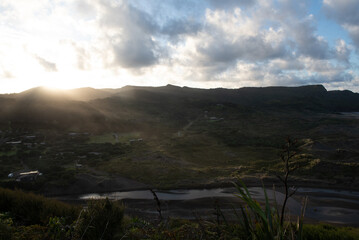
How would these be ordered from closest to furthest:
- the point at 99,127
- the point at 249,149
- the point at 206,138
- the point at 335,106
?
the point at 249,149
the point at 206,138
the point at 99,127
the point at 335,106

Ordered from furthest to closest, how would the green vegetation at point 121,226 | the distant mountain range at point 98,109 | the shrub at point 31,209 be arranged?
the distant mountain range at point 98,109 < the shrub at point 31,209 < the green vegetation at point 121,226

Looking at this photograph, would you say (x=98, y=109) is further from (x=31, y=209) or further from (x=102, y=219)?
(x=102, y=219)

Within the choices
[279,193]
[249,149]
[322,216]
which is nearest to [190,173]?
[279,193]

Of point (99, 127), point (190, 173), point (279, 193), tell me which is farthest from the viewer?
point (99, 127)

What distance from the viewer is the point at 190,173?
3419cm

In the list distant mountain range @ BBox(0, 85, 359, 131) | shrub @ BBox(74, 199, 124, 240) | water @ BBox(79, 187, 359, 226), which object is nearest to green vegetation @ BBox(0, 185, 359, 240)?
shrub @ BBox(74, 199, 124, 240)

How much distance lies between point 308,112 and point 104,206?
149943 millimetres

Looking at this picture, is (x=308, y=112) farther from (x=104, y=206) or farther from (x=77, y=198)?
(x=104, y=206)

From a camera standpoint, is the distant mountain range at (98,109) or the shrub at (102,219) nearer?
the shrub at (102,219)

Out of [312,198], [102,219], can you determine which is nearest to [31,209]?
[102,219]

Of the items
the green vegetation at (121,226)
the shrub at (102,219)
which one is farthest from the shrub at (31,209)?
the shrub at (102,219)

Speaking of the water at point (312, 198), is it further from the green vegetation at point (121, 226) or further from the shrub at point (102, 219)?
the shrub at point (102, 219)

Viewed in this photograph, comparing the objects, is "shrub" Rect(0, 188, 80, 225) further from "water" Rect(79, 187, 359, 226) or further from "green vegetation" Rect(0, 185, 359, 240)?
"water" Rect(79, 187, 359, 226)

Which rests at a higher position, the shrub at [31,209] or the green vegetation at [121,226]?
the green vegetation at [121,226]
